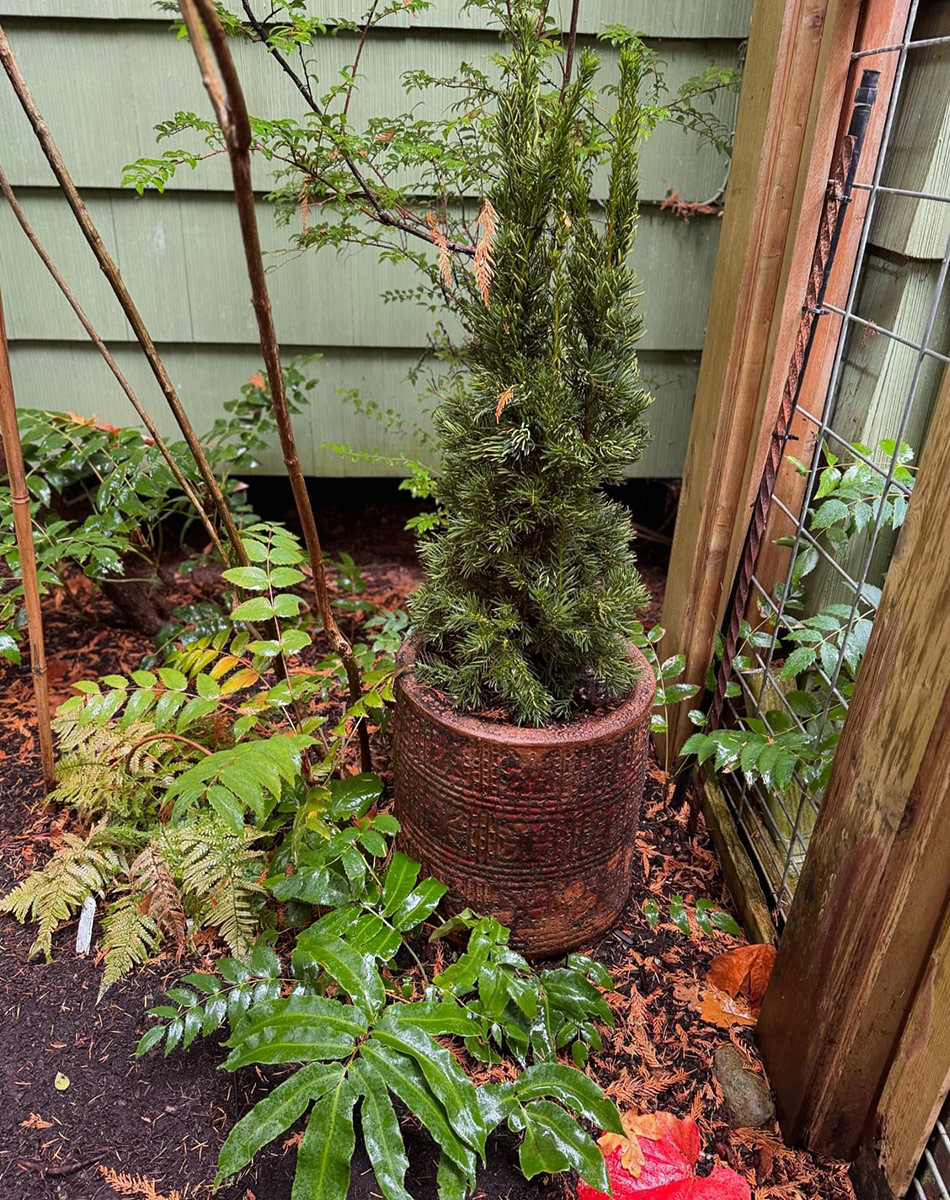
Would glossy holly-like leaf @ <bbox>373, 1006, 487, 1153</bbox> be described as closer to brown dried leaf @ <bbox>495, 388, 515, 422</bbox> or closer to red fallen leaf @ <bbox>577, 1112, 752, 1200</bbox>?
Answer: red fallen leaf @ <bbox>577, 1112, 752, 1200</bbox>

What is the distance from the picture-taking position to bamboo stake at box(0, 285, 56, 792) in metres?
1.61

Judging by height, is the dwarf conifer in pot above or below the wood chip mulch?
above

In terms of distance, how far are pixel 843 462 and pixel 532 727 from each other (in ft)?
2.96

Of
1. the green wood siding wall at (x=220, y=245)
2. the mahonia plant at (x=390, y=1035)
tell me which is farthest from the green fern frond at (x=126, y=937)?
the green wood siding wall at (x=220, y=245)

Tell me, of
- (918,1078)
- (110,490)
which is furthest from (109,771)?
(918,1078)

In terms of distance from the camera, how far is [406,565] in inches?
123

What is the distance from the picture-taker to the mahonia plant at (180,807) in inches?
61.2

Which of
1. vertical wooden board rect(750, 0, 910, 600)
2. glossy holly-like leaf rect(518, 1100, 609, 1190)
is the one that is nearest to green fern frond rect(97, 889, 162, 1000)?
glossy holly-like leaf rect(518, 1100, 609, 1190)

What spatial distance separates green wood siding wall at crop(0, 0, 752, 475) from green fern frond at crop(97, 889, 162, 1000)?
163 cm

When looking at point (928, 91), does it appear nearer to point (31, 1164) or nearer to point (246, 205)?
point (246, 205)

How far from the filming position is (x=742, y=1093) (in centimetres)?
142

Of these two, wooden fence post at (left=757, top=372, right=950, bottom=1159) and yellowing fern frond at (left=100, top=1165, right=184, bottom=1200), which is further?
yellowing fern frond at (left=100, top=1165, right=184, bottom=1200)

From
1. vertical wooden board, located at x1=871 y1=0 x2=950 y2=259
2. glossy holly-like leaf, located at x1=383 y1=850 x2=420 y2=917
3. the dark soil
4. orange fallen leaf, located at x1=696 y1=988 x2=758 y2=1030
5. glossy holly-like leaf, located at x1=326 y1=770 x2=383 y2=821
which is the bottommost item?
the dark soil

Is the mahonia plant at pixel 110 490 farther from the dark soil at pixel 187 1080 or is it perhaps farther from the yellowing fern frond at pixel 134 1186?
the yellowing fern frond at pixel 134 1186
